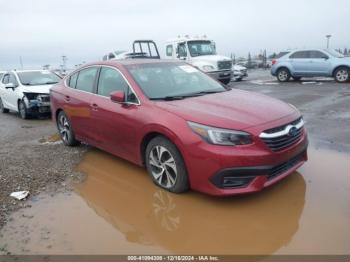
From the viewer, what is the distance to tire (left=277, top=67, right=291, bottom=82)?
710 inches

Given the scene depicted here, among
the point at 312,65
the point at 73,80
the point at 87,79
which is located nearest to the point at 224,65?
the point at 312,65

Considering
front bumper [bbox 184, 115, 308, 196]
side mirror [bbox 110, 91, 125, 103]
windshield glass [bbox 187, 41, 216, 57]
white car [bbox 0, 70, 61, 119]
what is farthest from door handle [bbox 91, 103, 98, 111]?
windshield glass [bbox 187, 41, 216, 57]

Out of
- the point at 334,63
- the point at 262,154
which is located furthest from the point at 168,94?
the point at 334,63

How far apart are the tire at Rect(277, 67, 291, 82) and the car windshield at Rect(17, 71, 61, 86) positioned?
36.7 feet

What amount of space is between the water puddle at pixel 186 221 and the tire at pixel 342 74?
12.7 meters

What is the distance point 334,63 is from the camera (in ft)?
53.8

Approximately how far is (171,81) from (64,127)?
2.73 metres

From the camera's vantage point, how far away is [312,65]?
16953mm

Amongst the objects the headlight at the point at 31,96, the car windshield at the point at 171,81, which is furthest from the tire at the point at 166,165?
the headlight at the point at 31,96

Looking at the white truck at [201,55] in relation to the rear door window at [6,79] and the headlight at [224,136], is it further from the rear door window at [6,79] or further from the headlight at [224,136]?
the headlight at [224,136]

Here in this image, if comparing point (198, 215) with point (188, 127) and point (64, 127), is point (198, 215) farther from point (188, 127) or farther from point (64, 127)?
point (64, 127)

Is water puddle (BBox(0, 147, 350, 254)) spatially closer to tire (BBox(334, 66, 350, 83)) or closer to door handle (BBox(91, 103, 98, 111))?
door handle (BBox(91, 103, 98, 111))

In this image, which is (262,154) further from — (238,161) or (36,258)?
(36,258)

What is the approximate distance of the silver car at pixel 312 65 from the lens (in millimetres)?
16281
